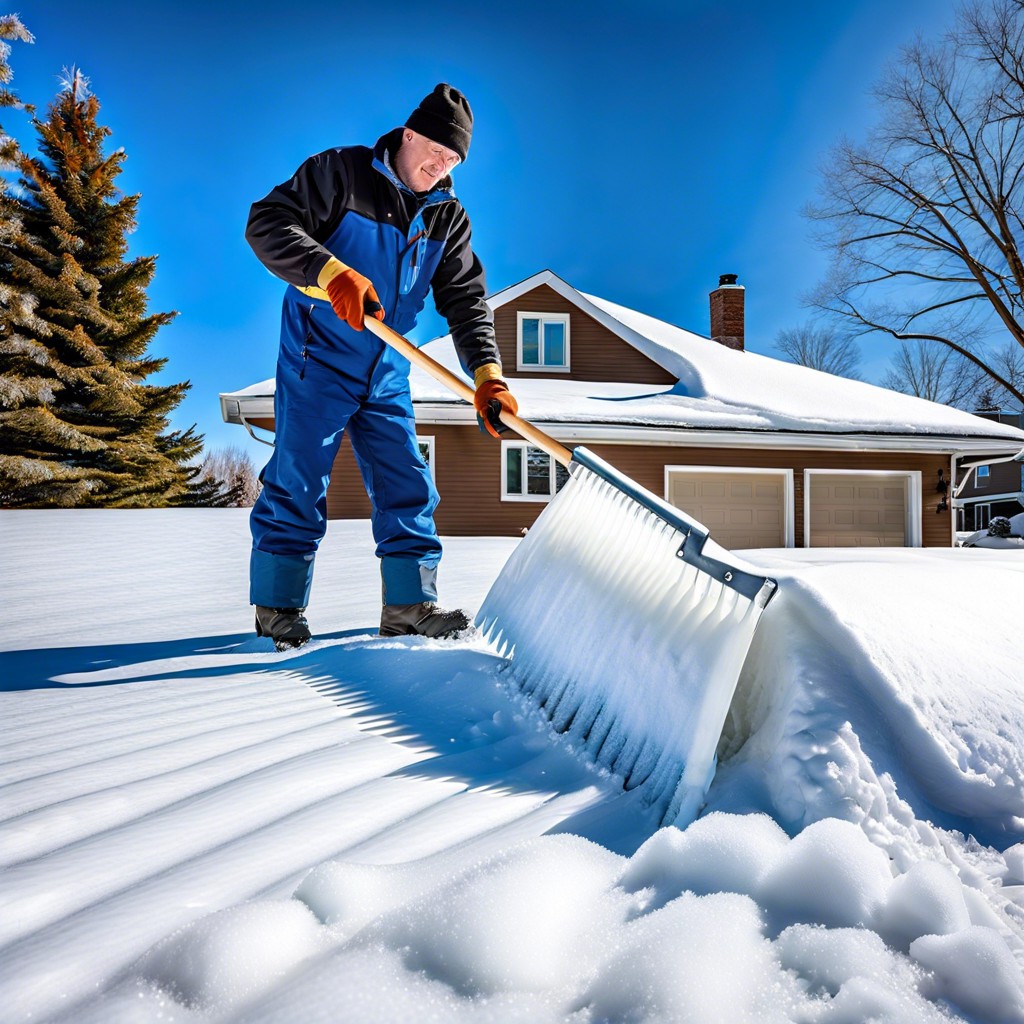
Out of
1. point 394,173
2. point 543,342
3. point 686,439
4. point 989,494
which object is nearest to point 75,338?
point 543,342

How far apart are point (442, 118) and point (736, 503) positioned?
10829mm

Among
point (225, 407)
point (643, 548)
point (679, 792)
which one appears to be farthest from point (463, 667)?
point (225, 407)

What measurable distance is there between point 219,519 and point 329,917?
22.6 feet

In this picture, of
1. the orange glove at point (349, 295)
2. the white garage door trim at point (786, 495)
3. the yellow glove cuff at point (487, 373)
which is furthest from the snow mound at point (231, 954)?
the white garage door trim at point (786, 495)

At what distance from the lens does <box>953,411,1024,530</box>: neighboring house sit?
32594mm

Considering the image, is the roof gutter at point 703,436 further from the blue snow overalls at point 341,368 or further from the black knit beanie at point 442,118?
the black knit beanie at point 442,118

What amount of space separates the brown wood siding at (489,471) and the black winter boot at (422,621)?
8190 millimetres

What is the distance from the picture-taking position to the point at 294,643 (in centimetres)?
215

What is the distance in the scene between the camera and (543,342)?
41.5ft

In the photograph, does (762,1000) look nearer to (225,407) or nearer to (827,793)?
(827,793)

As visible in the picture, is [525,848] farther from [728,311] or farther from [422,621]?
[728,311]

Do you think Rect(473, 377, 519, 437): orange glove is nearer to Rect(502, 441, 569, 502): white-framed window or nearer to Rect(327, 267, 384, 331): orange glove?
Rect(327, 267, 384, 331): orange glove

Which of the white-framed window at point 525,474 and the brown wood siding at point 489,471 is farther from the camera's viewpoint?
the white-framed window at point 525,474

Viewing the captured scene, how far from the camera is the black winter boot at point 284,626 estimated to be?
84.6 inches
